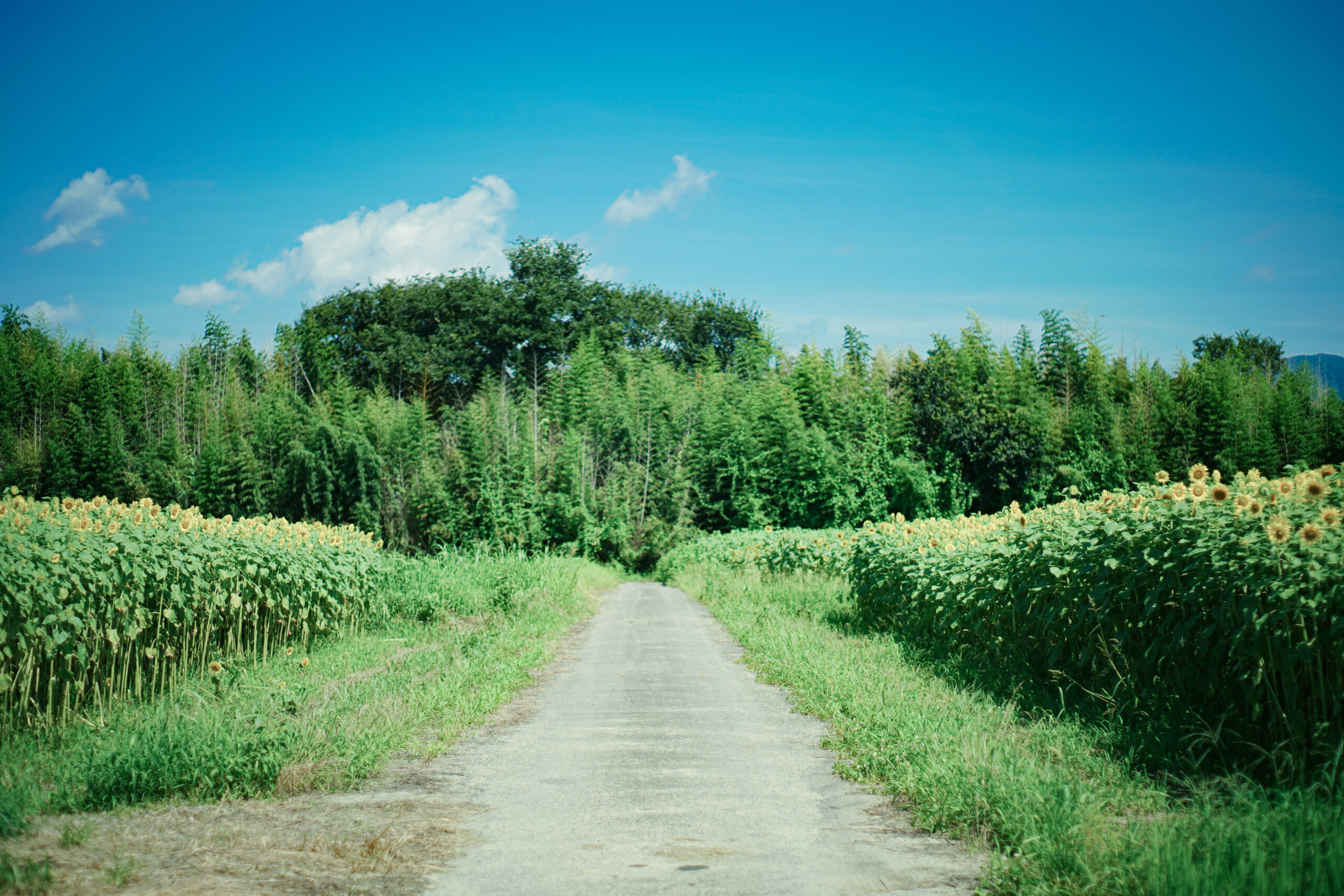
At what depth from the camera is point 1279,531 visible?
12.5ft

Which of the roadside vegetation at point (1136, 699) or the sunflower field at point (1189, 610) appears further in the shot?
the sunflower field at point (1189, 610)

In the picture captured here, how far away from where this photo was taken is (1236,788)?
3.58 m

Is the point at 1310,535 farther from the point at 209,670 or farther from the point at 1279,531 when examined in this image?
the point at 209,670

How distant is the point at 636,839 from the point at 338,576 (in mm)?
7179

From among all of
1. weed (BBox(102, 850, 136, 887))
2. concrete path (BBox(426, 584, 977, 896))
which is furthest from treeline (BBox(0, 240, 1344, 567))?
weed (BBox(102, 850, 136, 887))

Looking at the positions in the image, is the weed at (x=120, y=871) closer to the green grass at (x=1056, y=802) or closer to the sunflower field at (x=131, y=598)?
the sunflower field at (x=131, y=598)

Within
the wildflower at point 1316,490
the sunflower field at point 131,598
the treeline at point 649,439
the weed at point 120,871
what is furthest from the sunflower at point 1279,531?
the treeline at point 649,439

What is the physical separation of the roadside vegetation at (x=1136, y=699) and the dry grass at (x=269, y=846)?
7.40ft

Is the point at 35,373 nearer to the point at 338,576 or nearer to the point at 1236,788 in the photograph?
the point at 338,576

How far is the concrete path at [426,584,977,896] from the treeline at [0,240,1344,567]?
1898cm

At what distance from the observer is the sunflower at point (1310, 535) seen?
12.1 feet

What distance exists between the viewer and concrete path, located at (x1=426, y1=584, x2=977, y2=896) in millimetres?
3096

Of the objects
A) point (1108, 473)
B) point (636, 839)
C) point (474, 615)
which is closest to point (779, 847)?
point (636, 839)

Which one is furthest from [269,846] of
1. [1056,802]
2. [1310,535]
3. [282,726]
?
[1310,535]
